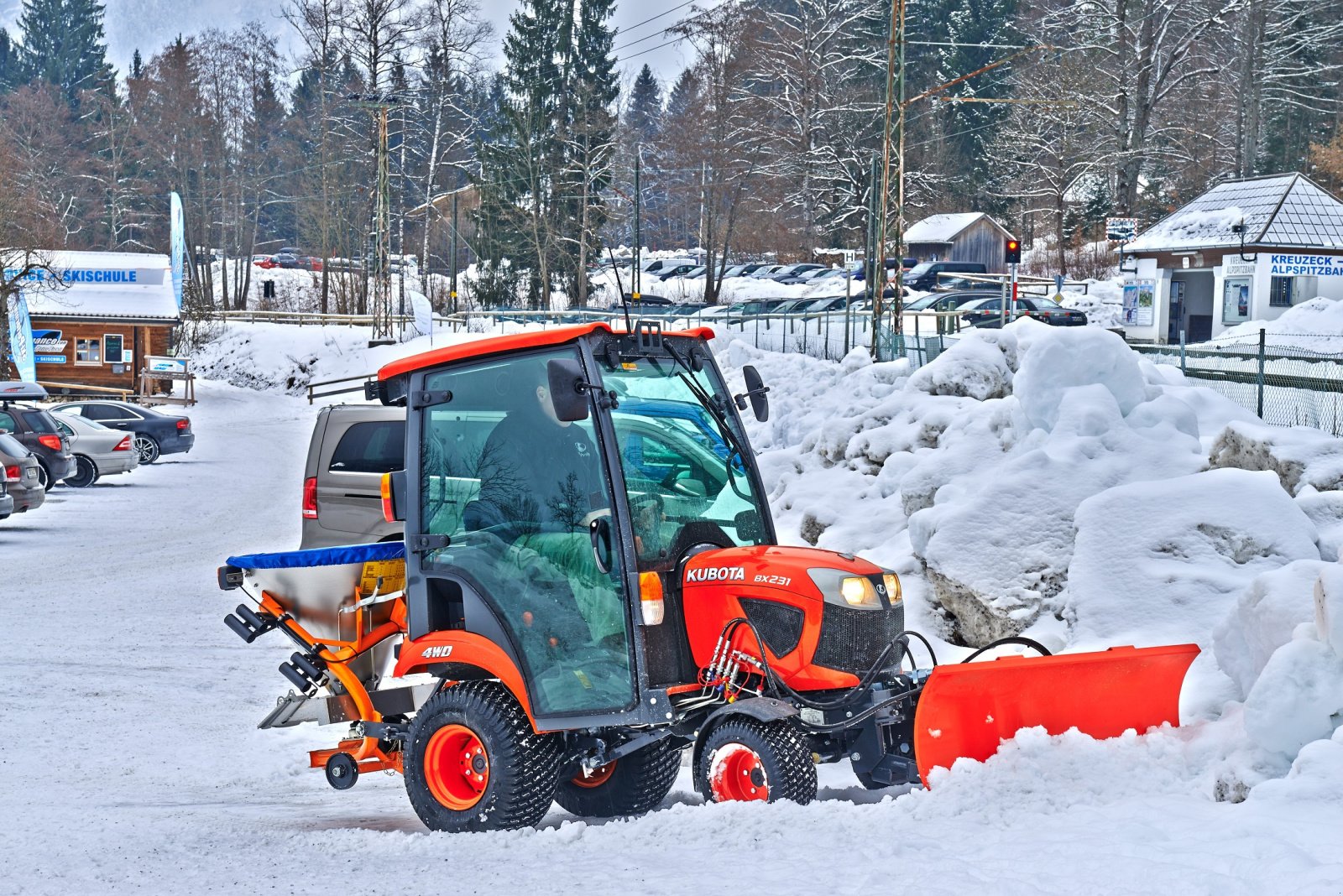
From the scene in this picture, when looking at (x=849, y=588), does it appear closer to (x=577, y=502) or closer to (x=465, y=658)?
(x=577, y=502)

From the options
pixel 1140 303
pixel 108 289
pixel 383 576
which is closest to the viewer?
pixel 383 576

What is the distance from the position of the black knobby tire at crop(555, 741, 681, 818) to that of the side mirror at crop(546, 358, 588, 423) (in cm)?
181

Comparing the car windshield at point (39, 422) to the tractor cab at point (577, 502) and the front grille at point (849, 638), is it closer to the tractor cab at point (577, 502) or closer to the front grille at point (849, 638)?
the tractor cab at point (577, 502)

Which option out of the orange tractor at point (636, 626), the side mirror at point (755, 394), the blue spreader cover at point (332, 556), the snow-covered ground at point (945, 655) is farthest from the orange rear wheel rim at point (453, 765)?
the side mirror at point (755, 394)

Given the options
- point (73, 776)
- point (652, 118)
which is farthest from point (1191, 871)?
point (652, 118)

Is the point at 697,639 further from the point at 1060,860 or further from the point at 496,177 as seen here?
the point at 496,177

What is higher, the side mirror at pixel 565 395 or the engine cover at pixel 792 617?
the side mirror at pixel 565 395

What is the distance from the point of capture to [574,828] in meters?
5.77

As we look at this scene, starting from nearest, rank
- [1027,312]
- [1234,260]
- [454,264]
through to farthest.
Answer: [1234,260] < [1027,312] < [454,264]

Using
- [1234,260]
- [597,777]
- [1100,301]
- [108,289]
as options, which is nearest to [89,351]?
[108,289]

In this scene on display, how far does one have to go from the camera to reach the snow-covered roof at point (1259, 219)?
37.4 metres

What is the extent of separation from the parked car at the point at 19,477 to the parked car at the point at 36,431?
327 centimetres

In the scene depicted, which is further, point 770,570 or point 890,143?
point 890,143

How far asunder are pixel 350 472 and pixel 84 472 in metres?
13.4
